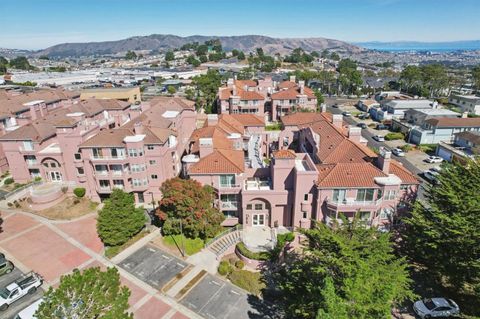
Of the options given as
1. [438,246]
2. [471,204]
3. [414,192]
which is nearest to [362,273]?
[438,246]

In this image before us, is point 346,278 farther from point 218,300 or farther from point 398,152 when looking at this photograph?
point 398,152

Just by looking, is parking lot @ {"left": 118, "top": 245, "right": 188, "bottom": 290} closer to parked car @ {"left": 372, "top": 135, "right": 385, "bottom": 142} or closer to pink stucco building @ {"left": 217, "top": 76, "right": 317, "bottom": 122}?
pink stucco building @ {"left": 217, "top": 76, "right": 317, "bottom": 122}

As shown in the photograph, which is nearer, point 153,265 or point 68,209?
point 153,265

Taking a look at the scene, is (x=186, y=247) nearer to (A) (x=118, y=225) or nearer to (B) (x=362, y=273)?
(A) (x=118, y=225)

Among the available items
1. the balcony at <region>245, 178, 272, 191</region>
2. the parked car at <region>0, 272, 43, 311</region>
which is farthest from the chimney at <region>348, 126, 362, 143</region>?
the parked car at <region>0, 272, 43, 311</region>

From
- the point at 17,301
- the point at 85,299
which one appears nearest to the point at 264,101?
the point at 17,301

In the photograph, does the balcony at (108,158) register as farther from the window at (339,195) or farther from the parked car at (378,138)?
the parked car at (378,138)
